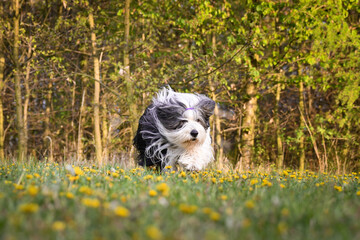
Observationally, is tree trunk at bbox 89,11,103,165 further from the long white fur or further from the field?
the field

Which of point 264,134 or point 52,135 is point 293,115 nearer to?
point 264,134

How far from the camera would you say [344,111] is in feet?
26.7

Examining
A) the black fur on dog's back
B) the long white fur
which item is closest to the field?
the long white fur

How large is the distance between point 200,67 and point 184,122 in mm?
2531

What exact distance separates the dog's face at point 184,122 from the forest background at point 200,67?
4.24ft

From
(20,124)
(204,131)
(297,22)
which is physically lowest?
(20,124)

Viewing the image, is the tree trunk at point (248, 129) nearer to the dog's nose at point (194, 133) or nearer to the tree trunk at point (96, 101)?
the tree trunk at point (96, 101)

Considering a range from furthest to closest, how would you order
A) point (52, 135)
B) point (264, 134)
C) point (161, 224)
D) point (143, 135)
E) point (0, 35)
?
1. point (52, 135)
2. point (264, 134)
3. point (0, 35)
4. point (143, 135)
5. point (161, 224)

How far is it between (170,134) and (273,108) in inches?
239

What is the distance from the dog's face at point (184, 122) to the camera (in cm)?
473

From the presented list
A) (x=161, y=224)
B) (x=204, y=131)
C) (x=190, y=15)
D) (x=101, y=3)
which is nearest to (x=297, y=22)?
(x=190, y=15)

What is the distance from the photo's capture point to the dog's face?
4.73 m

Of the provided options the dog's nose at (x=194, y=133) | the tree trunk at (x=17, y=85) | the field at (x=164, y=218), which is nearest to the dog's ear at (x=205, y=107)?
the dog's nose at (x=194, y=133)

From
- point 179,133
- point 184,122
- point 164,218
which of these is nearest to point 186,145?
point 179,133
